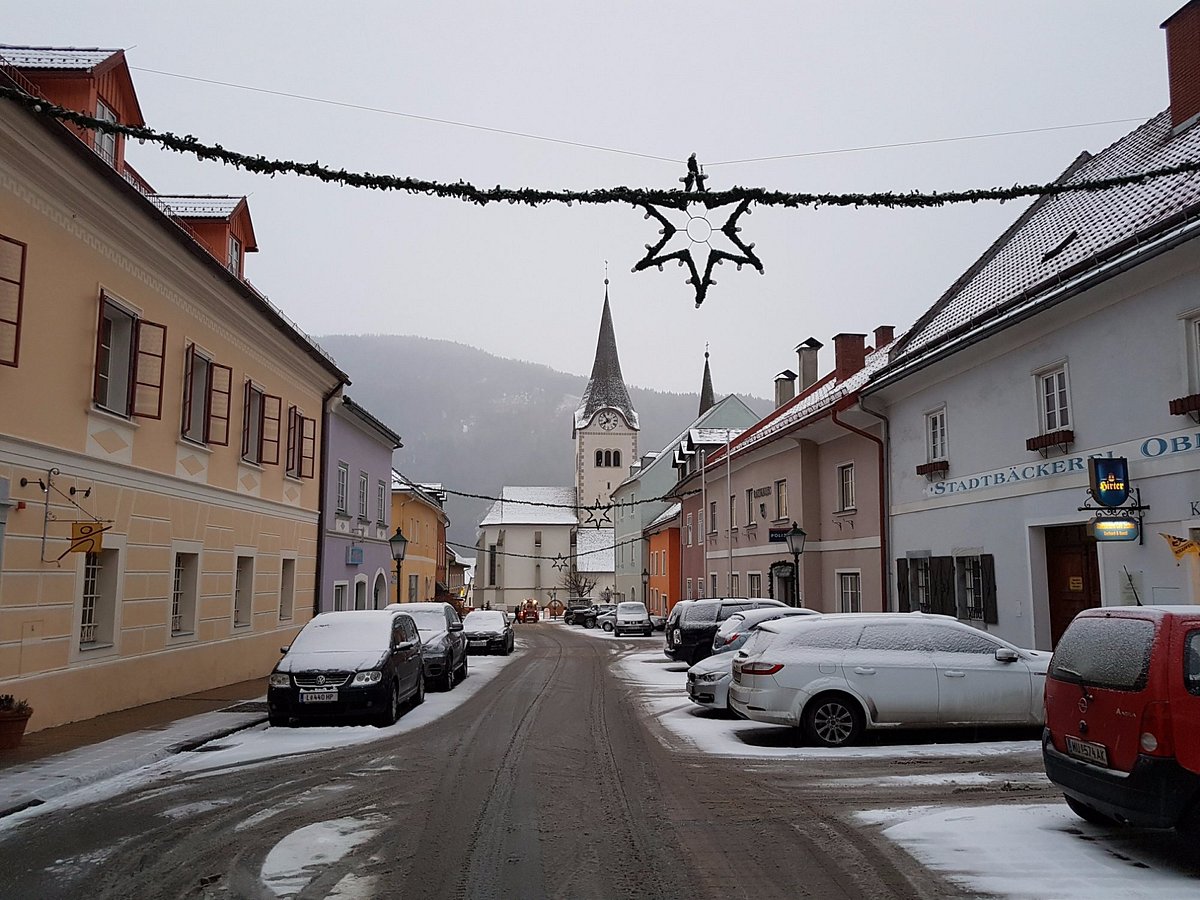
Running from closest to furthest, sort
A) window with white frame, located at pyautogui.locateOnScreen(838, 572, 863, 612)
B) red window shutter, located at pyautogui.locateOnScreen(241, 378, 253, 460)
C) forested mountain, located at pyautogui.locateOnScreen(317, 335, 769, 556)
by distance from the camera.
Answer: red window shutter, located at pyautogui.locateOnScreen(241, 378, 253, 460), window with white frame, located at pyautogui.locateOnScreen(838, 572, 863, 612), forested mountain, located at pyautogui.locateOnScreen(317, 335, 769, 556)

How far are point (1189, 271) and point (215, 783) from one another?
38.7 ft

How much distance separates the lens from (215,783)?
879 cm

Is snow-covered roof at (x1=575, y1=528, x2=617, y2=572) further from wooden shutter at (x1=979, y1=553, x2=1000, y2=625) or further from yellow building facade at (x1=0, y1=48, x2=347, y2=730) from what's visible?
wooden shutter at (x1=979, y1=553, x2=1000, y2=625)

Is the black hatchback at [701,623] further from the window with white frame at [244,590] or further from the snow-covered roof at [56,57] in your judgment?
the snow-covered roof at [56,57]

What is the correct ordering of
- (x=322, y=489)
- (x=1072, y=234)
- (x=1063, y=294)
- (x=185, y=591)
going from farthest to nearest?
(x=322, y=489), (x=185, y=591), (x=1072, y=234), (x=1063, y=294)

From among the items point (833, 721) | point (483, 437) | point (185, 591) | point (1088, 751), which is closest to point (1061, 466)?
point (833, 721)

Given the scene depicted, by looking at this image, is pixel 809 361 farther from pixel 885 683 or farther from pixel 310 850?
pixel 310 850

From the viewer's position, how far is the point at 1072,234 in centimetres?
1571

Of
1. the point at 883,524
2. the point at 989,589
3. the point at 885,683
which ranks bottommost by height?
the point at 885,683

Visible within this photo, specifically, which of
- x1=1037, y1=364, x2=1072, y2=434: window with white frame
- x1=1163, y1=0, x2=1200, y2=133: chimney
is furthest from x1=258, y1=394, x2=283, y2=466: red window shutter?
x1=1163, y1=0, x2=1200, y2=133: chimney

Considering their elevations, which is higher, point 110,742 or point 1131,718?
point 1131,718

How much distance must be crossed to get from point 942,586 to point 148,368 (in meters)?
13.6

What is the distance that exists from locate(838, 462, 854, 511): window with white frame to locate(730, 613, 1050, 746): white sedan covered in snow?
454 inches

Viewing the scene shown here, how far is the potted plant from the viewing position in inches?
390
